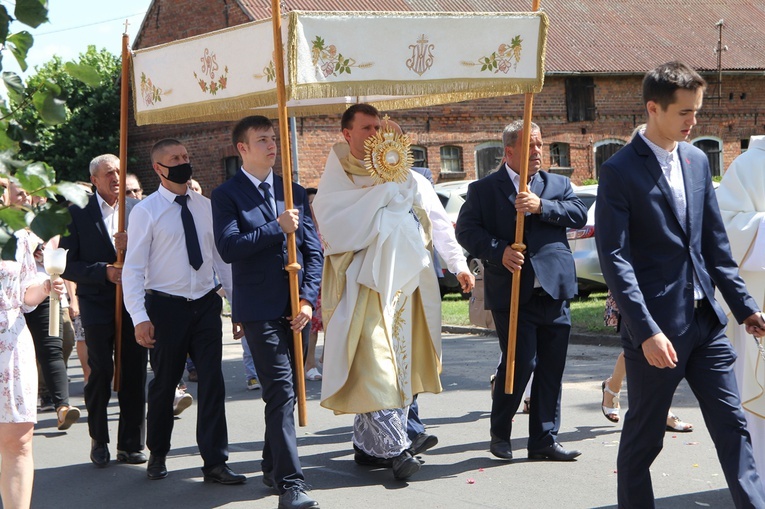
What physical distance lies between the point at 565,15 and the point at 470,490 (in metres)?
31.8

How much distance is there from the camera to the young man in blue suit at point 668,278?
4512 millimetres

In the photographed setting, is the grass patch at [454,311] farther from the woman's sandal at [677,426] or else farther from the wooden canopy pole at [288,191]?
the wooden canopy pole at [288,191]

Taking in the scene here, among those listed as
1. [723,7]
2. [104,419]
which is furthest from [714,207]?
[723,7]

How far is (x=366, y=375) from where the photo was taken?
6.36 meters

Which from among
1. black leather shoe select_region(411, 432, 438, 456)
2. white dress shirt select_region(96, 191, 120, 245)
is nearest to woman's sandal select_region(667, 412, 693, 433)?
black leather shoe select_region(411, 432, 438, 456)

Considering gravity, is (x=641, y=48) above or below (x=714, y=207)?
above

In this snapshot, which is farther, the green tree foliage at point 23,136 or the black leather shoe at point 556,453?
the black leather shoe at point 556,453

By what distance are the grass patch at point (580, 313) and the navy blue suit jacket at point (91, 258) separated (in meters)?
6.73

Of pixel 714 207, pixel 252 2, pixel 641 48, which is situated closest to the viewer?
pixel 714 207

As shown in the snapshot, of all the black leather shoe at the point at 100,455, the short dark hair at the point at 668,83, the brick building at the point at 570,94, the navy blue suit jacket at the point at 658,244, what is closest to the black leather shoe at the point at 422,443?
the black leather shoe at the point at 100,455

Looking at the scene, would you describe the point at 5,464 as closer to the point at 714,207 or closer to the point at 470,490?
the point at 470,490

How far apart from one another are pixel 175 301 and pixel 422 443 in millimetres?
1828

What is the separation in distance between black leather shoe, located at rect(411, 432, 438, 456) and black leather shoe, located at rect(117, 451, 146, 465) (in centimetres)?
197

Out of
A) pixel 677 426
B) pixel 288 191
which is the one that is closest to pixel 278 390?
pixel 288 191
